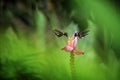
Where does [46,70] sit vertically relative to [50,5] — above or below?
below

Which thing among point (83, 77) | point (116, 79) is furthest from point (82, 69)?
point (116, 79)

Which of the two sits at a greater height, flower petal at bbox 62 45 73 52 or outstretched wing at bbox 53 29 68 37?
outstretched wing at bbox 53 29 68 37

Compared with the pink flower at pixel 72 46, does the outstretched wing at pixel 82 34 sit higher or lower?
higher

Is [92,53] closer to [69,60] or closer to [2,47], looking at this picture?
[69,60]

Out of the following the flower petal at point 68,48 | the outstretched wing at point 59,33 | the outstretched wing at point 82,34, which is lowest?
the flower petal at point 68,48

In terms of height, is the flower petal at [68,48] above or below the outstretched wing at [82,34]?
below

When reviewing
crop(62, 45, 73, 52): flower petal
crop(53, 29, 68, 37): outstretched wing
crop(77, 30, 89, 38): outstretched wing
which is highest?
crop(53, 29, 68, 37): outstretched wing

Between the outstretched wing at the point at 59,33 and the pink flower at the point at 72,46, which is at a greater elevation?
the outstretched wing at the point at 59,33

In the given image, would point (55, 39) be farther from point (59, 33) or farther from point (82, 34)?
point (82, 34)
